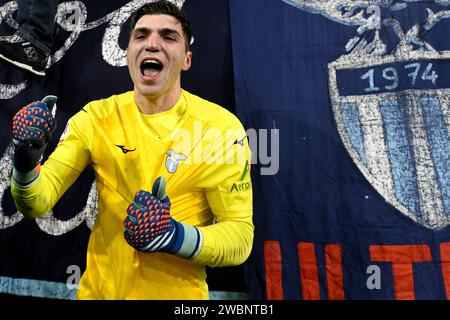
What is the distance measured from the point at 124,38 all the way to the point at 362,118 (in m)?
1.26

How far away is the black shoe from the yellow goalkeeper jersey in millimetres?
726

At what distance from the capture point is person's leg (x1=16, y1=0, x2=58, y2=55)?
2.56 metres

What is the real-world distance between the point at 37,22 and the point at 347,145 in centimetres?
167

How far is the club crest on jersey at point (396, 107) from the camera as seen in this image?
7.32ft

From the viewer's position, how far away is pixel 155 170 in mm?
1876

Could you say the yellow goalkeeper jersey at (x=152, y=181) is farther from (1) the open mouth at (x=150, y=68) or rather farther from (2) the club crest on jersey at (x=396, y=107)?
(2) the club crest on jersey at (x=396, y=107)

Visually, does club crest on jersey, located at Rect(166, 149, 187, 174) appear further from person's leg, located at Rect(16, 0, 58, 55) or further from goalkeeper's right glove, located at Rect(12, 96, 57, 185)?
person's leg, located at Rect(16, 0, 58, 55)

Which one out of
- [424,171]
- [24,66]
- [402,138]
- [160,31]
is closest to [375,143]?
[402,138]

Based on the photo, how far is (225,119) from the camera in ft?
6.61

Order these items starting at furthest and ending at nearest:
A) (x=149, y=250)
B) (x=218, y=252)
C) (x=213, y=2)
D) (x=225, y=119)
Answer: (x=213, y=2)
(x=225, y=119)
(x=218, y=252)
(x=149, y=250)

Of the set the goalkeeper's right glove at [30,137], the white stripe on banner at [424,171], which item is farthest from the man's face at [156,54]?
the white stripe on banner at [424,171]

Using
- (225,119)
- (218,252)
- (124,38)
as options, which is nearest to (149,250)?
(218,252)

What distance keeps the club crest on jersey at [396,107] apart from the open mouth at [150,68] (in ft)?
2.81

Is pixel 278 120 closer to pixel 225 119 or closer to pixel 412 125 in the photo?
pixel 225 119
